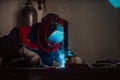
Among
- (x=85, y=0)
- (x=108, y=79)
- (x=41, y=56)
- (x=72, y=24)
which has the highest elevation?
(x=85, y=0)

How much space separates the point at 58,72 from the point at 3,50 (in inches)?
14.5

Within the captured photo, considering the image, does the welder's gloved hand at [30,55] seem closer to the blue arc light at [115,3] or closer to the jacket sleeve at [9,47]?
the jacket sleeve at [9,47]

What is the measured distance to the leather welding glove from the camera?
147 centimetres

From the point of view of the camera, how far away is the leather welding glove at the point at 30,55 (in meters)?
1.47

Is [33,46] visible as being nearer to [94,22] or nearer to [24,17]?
[24,17]

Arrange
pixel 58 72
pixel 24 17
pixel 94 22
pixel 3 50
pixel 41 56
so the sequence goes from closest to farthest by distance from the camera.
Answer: pixel 58 72
pixel 3 50
pixel 41 56
pixel 24 17
pixel 94 22

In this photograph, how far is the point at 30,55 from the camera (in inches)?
58.4

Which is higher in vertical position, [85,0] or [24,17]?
[85,0]

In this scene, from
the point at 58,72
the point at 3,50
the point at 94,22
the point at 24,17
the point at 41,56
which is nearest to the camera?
the point at 58,72

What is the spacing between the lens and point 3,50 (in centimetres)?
148

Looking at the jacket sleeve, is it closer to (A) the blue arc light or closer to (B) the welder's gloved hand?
(B) the welder's gloved hand

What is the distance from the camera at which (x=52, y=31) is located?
1.57 metres

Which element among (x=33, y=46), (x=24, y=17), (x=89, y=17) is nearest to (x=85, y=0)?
(x=89, y=17)

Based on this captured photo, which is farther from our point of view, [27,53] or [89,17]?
[89,17]
